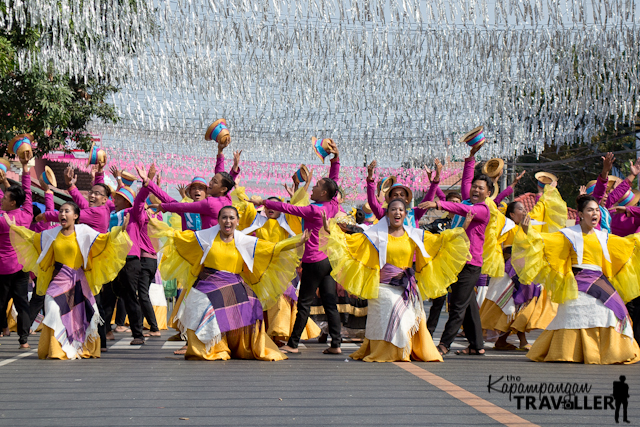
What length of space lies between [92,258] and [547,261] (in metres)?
4.65

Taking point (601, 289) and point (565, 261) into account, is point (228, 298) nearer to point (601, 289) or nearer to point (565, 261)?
point (565, 261)

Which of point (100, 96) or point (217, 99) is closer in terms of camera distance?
point (217, 99)

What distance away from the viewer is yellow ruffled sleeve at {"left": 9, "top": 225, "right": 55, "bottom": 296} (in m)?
8.41

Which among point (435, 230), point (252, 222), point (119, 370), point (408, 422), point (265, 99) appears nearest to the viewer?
point (408, 422)

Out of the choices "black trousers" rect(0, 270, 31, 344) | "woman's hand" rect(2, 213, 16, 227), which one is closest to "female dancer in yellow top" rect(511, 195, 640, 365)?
"woman's hand" rect(2, 213, 16, 227)

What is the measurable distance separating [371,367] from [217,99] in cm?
764

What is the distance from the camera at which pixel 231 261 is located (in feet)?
26.5

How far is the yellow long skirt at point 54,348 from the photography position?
8.09 meters

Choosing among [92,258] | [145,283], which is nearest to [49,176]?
[145,283]

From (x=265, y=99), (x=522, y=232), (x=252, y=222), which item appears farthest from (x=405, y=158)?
(x=522, y=232)

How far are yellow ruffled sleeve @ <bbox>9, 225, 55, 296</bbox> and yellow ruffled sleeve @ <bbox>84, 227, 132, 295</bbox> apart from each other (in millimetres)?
387

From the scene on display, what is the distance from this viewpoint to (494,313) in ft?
32.2

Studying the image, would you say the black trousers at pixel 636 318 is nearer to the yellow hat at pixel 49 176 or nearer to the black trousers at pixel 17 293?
the black trousers at pixel 17 293

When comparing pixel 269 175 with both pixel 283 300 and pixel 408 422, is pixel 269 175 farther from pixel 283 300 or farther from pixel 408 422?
pixel 408 422
